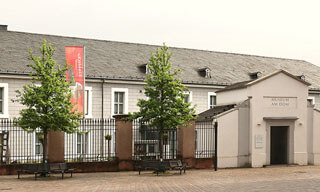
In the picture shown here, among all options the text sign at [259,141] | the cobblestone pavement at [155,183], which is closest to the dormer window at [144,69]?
the text sign at [259,141]

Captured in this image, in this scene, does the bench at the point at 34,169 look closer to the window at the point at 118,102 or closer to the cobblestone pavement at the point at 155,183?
the cobblestone pavement at the point at 155,183

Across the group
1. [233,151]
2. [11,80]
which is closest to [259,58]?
[233,151]

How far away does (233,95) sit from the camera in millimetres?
31297

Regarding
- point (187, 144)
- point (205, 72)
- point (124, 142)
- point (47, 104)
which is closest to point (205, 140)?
point (187, 144)

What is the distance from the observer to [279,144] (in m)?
31.2

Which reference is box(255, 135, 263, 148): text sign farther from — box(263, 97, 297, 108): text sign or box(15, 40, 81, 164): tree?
box(15, 40, 81, 164): tree

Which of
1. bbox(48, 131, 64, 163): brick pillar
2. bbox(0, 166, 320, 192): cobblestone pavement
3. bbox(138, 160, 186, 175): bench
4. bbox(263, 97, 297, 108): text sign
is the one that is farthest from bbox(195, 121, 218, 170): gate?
bbox(48, 131, 64, 163): brick pillar

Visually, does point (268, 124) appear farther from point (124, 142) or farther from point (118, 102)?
point (118, 102)

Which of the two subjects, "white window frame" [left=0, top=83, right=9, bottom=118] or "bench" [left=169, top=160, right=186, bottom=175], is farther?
"white window frame" [left=0, top=83, right=9, bottom=118]

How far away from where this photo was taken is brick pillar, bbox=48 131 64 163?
24.1 metres

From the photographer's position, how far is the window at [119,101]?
36.0 m

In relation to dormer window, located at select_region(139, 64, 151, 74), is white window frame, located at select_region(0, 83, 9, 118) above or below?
below

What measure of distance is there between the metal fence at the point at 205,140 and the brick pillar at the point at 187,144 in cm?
139

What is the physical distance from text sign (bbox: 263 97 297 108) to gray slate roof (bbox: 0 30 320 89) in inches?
362
